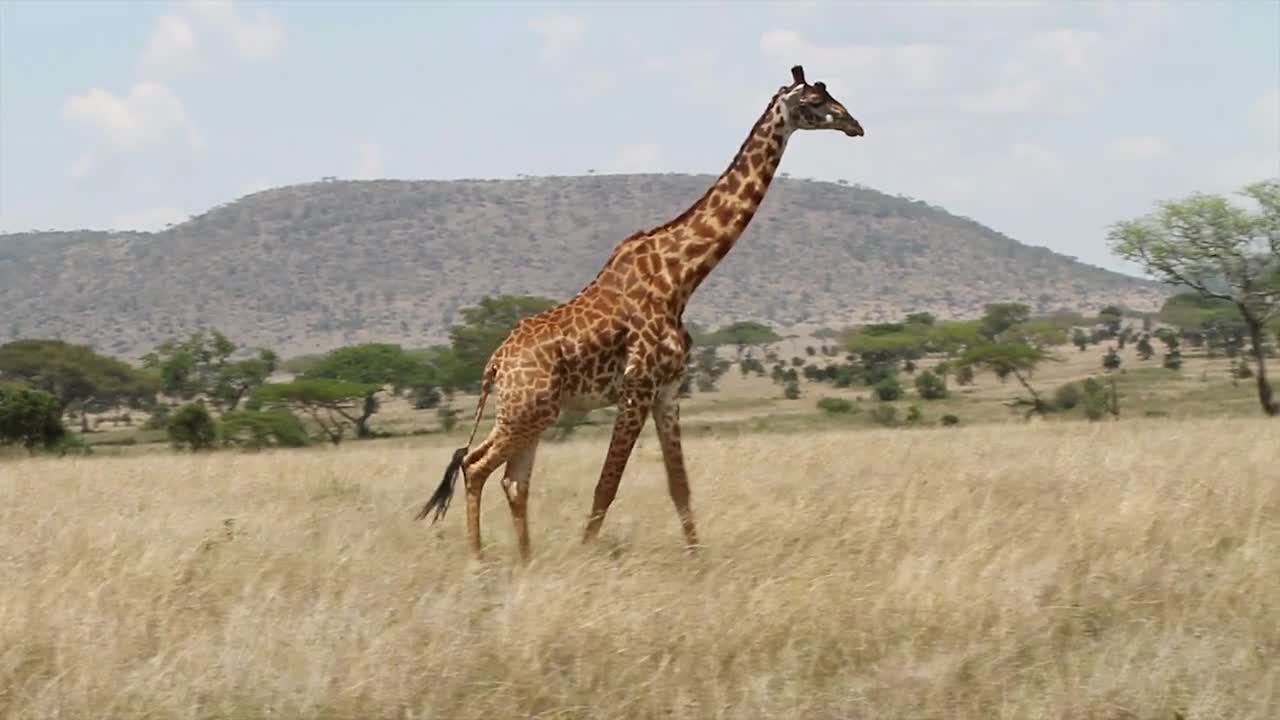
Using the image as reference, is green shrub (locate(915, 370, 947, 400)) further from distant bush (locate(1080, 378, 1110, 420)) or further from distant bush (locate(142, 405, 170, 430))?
distant bush (locate(142, 405, 170, 430))

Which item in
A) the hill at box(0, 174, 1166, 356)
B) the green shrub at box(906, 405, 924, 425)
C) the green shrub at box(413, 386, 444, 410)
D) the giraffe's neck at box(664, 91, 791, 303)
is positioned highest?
the hill at box(0, 174, 1166, 356)

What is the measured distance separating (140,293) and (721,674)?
12543 cm

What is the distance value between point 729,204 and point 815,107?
83 cm

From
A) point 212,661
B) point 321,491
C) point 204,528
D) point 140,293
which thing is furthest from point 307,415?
point 140,293

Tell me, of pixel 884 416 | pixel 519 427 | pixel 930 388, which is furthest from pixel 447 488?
pixel 930 388

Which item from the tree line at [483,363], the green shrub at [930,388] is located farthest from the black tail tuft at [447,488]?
the green shrub at [930,388]

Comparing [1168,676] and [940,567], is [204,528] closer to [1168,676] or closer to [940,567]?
[940,567]

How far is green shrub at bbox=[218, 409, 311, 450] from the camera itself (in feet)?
121

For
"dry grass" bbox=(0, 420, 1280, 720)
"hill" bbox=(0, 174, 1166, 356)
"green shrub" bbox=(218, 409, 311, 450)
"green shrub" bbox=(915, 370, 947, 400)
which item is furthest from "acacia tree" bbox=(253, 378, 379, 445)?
"hill" bbox=(0, 174, 1166, 356)

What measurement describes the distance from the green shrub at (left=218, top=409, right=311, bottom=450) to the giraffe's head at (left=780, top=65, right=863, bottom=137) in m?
28.5

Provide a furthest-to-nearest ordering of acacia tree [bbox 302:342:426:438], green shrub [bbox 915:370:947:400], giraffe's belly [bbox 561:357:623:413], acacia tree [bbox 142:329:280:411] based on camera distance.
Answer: acacia tree [bbox 142:329:280:411] → acacia tree [bbox 302:342:426:438] → green shrub [bbox 915:370:947:400] → giraffe's belly [bbox 561:357:623:413]

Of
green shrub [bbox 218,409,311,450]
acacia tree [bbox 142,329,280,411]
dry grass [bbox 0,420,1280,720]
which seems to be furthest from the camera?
acacia tree [bbox 142,329,280,411]

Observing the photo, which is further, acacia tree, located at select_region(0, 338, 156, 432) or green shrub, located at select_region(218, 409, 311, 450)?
acacia tree, located at select_region(0, 338, 156, 432)

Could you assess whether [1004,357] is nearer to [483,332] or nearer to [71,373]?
[483,332]
